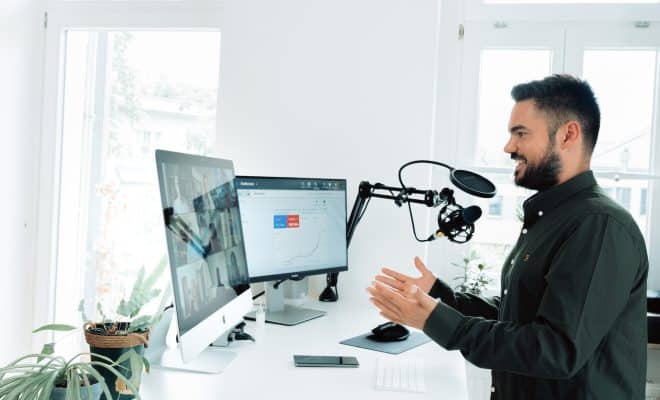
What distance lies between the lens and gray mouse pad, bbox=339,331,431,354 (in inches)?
71.8

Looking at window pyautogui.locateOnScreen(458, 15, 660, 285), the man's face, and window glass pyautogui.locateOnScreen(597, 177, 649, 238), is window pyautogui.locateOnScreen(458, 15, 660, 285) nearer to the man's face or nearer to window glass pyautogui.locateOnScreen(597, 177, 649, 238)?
window glass pyautogui.locateOnScreen(597, 177, 649, 238)

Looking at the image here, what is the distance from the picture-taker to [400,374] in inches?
61.6

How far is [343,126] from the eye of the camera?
2.67 metres

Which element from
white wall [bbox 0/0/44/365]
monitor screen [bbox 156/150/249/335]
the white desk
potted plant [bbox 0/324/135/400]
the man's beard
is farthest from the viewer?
white wall [bbox 0/0/44/365]

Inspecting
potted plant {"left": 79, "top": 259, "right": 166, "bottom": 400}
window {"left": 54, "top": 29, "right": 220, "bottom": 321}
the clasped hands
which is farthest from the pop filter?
window {"left": 54, "top": 29, "right": 220, "bottom": 321}

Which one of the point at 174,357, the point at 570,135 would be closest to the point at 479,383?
the point at 570,135

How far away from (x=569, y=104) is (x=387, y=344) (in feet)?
2.97

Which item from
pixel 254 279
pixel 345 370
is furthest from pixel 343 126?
pixel 345 370

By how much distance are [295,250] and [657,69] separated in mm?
2033

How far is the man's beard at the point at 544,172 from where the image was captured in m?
1.61

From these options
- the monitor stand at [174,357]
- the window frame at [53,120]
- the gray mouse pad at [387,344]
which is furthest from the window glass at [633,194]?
the window frame at [53,120]

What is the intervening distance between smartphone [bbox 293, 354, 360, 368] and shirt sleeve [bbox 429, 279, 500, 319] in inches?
17.3

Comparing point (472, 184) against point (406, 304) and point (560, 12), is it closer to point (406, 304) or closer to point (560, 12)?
point (406, 304)

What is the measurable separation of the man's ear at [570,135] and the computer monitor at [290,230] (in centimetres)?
101
